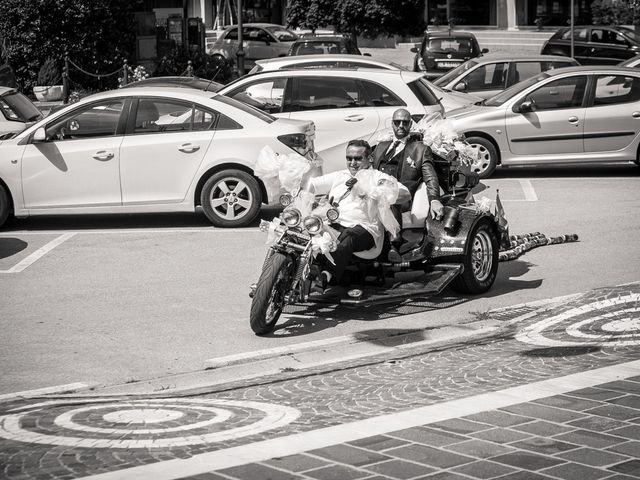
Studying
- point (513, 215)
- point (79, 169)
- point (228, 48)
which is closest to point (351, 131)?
point (513, 215)

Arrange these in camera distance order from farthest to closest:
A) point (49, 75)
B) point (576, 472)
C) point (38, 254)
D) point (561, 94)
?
1. point (49, 75)
2. point (561, 94)
3. point (38, 254)
4. point (576, 472)

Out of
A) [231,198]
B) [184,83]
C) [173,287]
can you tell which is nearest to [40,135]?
[231,198]

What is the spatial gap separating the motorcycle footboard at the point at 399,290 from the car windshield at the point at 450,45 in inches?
856

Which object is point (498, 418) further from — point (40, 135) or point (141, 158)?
point (40, 135)

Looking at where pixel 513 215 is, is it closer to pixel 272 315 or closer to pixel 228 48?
pixel 272 315

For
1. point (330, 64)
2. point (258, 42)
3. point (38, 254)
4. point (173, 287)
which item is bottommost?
point (173, 287)

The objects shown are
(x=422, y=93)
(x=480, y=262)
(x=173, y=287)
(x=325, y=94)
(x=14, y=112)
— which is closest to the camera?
(x=480, y=262)

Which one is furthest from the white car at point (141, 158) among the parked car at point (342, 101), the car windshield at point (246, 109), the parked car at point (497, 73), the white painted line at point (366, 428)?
the parked car at point (497, 73)

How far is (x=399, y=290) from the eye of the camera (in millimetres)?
9508

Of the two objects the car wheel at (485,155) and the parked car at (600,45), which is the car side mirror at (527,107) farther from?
the parked car at (600,45)

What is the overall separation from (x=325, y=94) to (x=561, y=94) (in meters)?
3.78

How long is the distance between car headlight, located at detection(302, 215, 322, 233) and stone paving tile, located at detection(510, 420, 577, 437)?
9.89ft

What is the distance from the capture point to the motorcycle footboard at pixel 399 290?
30.2 feet

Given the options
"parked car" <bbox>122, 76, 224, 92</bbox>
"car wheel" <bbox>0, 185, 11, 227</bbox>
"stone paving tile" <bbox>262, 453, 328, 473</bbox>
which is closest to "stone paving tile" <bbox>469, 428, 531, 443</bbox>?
"stone paving tile" <bbox>262, 453, 328, 473</bbox>
